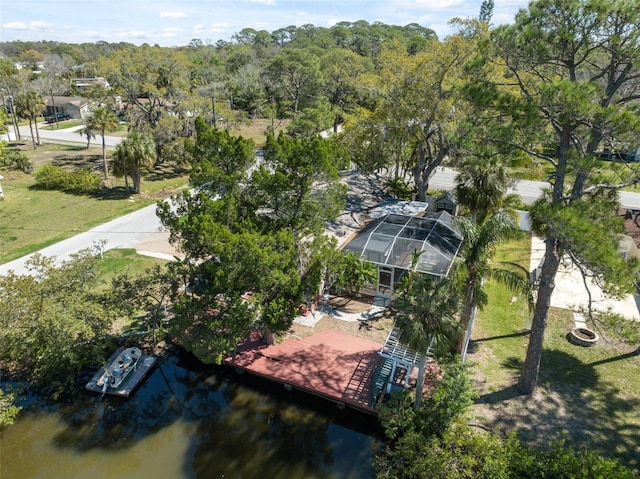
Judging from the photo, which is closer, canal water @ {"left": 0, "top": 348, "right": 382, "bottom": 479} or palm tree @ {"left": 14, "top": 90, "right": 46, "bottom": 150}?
canal water @ {"left": 0, "top": 348, "right": 382, "bottom": 479}

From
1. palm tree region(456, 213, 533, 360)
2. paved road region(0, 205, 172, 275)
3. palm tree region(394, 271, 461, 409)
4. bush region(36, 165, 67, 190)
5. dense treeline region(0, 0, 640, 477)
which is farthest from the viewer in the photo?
bush region(36, 165, 67, 190)

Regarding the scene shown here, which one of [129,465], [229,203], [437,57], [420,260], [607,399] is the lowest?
[129,465]

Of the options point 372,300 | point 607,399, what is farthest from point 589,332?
point 372,300

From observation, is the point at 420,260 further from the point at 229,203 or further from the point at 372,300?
the point at 229,203

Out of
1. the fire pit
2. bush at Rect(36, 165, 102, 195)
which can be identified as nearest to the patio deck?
the fire pit

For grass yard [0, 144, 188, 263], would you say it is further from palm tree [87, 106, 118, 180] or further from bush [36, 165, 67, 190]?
palm tree [87, 106, 118, 180]

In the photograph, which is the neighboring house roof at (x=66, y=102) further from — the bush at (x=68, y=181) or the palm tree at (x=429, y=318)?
the palm tree at (x=429, y=318)

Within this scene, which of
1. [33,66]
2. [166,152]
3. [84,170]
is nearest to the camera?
[84,170]
